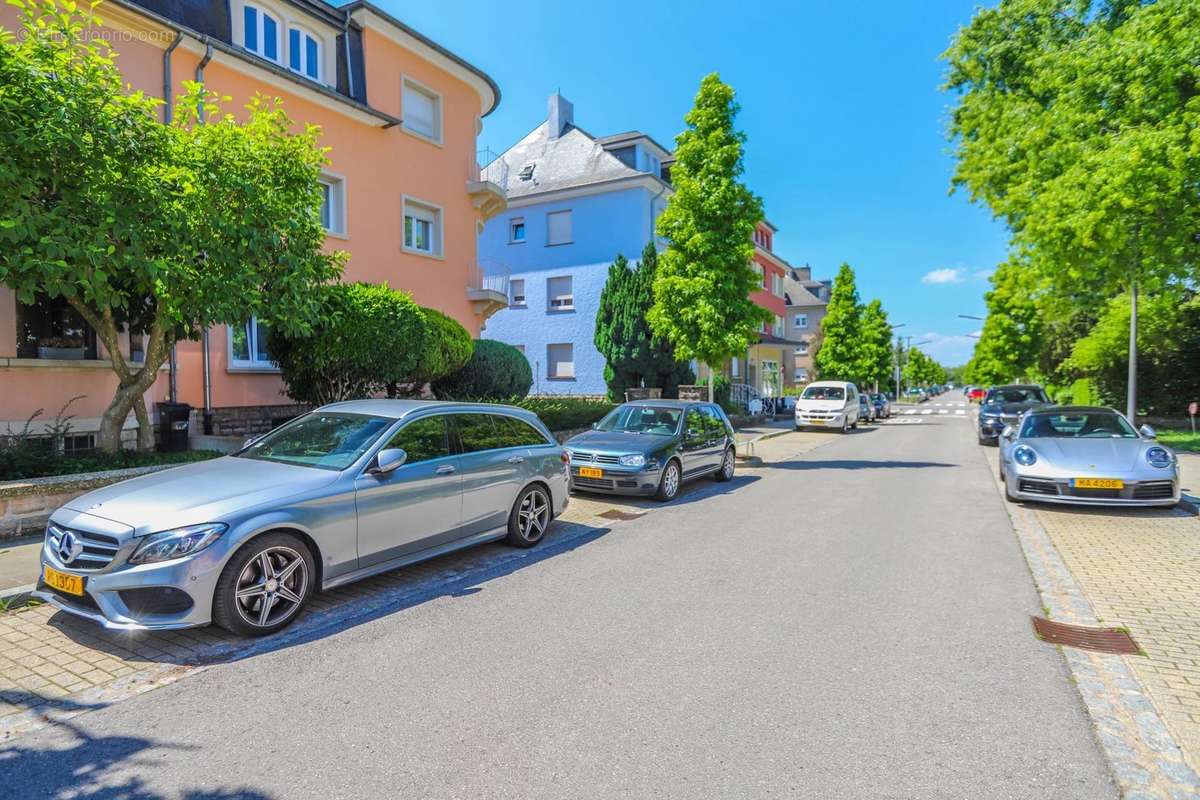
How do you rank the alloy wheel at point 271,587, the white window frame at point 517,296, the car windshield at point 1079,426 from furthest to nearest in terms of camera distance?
1. the white window frame at point 517,296
2. the car windshield at point 1079,426
3. the alloy wheel at point 271,587

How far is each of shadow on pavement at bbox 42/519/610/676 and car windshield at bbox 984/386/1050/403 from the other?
17.9 meters

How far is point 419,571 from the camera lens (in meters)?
5.99

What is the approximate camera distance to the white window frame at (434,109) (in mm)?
16062

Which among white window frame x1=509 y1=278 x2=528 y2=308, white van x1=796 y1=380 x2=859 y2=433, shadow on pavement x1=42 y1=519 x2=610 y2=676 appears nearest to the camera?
shadow on pavement x1=42 y1=519 x2=610 y2=676

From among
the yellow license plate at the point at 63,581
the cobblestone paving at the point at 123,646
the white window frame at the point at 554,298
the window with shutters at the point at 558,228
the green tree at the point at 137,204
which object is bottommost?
the cobblestone paving at the point at 123,646

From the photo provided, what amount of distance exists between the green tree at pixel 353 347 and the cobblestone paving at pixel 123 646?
17.7 feet

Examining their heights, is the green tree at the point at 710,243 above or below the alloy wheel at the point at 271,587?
above

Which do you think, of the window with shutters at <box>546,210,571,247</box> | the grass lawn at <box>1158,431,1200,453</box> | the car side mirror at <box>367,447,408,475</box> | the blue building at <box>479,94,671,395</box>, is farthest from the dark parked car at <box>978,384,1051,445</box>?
the car side mirror at <box>367,447,408,475</box>

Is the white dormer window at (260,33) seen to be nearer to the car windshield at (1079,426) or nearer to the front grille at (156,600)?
the front grille at (156,600)

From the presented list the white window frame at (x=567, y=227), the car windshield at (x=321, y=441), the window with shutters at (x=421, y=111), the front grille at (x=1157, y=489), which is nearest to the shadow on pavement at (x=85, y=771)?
the car windshield at (x=321, y=441)

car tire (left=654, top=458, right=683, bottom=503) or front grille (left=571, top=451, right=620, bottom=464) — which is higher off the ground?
front grille (left=571, top=451, right=620, bottom=464)

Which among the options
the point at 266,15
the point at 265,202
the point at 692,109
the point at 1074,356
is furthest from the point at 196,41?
the point at 1074,356

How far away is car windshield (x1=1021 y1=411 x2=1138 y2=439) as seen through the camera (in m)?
9.23

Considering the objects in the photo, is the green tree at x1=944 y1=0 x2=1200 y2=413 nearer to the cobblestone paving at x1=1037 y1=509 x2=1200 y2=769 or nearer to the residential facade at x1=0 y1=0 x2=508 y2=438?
the cobblestone paving at x1=1037 y1=509 x2=1200 y2=769
